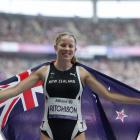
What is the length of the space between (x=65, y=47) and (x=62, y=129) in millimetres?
672

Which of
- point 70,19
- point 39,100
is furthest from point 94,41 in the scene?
point 39,100

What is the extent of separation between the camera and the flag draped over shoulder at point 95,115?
4.40 meters

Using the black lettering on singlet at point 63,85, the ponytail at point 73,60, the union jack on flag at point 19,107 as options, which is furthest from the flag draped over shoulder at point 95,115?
the black lettering on singlet at point 63,85

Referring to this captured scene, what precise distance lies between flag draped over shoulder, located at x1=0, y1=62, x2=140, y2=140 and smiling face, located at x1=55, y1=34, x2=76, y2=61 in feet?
3.15

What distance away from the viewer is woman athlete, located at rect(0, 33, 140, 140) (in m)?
3.48

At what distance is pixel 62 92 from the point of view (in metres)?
3.49

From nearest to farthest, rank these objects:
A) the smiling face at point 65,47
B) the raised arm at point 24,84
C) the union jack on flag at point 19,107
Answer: the smiling face at point 65,47 < the raised arm at point 24,84 < the union jack on flag at point 19,107

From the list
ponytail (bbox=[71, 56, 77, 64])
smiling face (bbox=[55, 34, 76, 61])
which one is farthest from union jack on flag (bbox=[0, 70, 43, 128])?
smiling face (bbox=[55, 34, 76, 61])

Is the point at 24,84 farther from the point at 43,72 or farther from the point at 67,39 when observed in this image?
the point at 67,39

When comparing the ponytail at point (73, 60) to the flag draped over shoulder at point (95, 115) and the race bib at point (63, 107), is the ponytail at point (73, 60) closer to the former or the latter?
the race bib at point (63, 107)

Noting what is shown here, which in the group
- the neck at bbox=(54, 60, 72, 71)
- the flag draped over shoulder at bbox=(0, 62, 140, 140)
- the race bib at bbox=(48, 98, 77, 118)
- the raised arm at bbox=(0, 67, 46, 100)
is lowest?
the flag draped over shoulder at bbox=(0, 62, 140, 140)

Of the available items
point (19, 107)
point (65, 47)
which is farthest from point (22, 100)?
point (65, 47)

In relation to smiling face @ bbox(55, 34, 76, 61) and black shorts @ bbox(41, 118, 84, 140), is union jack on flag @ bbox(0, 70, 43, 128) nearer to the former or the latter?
black shorts @ bbox(41, 118, 84, 140)

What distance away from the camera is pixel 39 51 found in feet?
88.8
